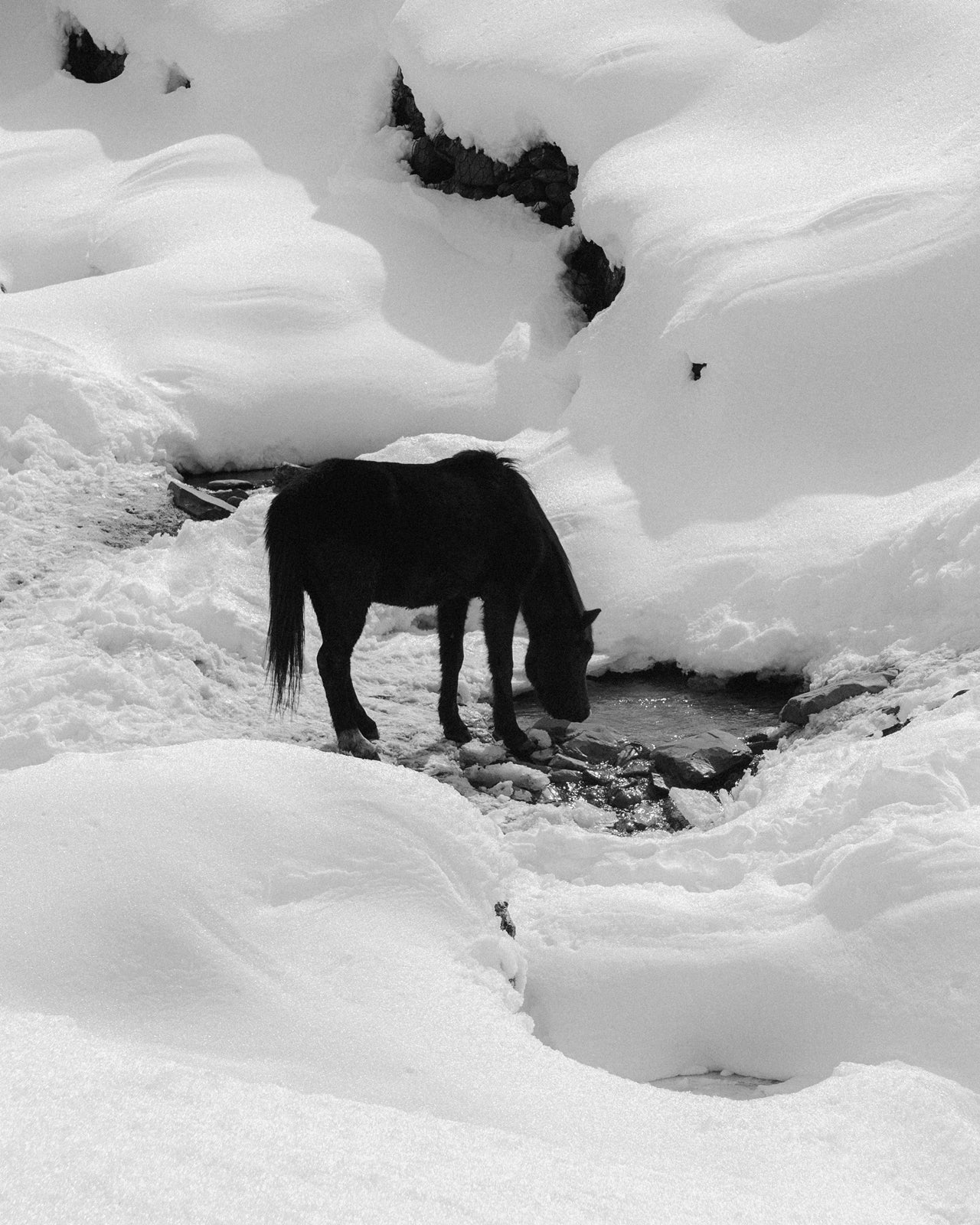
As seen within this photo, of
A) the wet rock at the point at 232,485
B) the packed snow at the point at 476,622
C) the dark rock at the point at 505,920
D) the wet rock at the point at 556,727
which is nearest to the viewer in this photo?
the packed snow at the point at 476,622

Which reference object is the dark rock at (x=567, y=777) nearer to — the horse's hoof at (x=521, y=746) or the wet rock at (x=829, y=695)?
the horse's hoof at (x=521, y=746)

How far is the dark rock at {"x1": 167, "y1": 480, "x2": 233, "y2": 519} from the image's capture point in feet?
30.8

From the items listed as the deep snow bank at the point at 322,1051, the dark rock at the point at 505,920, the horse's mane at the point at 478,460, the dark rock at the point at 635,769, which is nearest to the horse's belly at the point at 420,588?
the horse's mane at the point at 478,460

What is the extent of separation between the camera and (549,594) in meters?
7.18

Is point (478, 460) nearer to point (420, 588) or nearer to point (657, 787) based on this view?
point (420, 588)

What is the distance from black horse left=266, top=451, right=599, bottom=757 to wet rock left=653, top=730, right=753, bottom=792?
79cm

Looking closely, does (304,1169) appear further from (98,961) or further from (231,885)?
(231,885)

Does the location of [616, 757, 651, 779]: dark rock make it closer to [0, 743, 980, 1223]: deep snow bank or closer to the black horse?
the black horse

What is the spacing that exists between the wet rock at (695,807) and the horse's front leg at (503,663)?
985 mm

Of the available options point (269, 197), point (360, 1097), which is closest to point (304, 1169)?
point (360, 1097)

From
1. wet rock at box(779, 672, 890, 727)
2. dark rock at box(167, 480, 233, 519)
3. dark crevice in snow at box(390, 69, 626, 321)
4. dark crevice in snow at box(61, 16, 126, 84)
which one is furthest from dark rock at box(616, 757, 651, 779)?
dark crevice in snow at box(61, 16, 126, 84)

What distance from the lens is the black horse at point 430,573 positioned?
21.1 feet

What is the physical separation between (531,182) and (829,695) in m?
7.66

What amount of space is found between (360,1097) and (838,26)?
36.7ft
